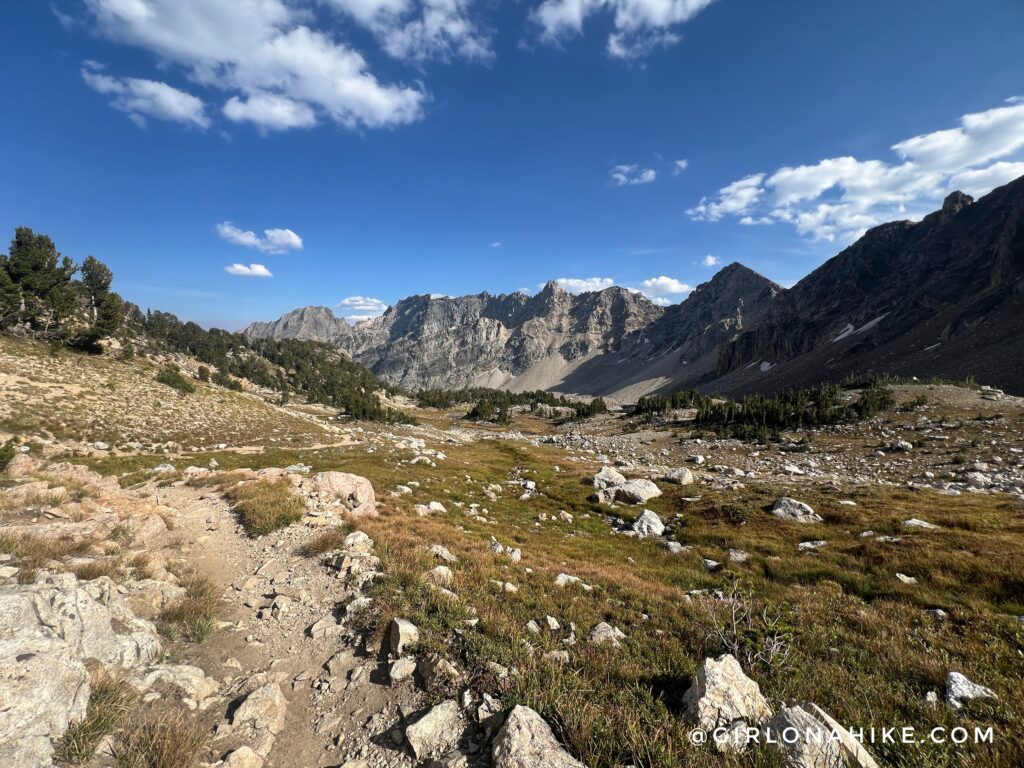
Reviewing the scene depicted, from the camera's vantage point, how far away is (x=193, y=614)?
751cm

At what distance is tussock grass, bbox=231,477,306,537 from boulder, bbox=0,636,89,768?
817 centimetres

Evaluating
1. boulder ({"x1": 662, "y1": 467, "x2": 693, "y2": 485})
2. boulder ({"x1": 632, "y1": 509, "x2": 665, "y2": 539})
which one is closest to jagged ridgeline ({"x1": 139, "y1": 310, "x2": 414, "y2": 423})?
boulder ({"x1": 662, "y1": 467, "x2": 693, "y2": 485})

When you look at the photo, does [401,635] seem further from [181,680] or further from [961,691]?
[961,691]

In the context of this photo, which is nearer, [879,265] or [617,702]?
[617,702]

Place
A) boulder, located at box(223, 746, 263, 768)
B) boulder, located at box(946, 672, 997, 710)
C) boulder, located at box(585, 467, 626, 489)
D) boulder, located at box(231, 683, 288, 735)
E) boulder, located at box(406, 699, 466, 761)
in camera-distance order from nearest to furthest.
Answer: boulder, located at box(223, 746, 263, 768) → boulder, located at box(406, 699, 466, 761) → boulder, located at box(231, 683, 288, 735) → boulder, located at box(946, 672, 997, 710) → boulder, located at box(585, 467, 626, 489)

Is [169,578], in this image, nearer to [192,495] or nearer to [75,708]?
[75,708]

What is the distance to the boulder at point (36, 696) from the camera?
3.93 meters

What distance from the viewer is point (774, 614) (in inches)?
355

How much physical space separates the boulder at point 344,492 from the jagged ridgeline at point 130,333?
173ft

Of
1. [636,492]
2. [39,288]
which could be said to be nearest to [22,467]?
[636,492]

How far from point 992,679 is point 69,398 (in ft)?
189

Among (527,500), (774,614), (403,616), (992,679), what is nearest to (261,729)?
(403,616)

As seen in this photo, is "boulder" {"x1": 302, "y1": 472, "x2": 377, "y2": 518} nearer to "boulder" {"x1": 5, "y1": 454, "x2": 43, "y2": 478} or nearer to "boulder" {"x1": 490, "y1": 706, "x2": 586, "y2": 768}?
"boulder" {"x1": 490, "y1": 706, "x2": 586, "y2": 768}

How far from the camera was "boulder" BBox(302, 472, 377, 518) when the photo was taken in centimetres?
1568
